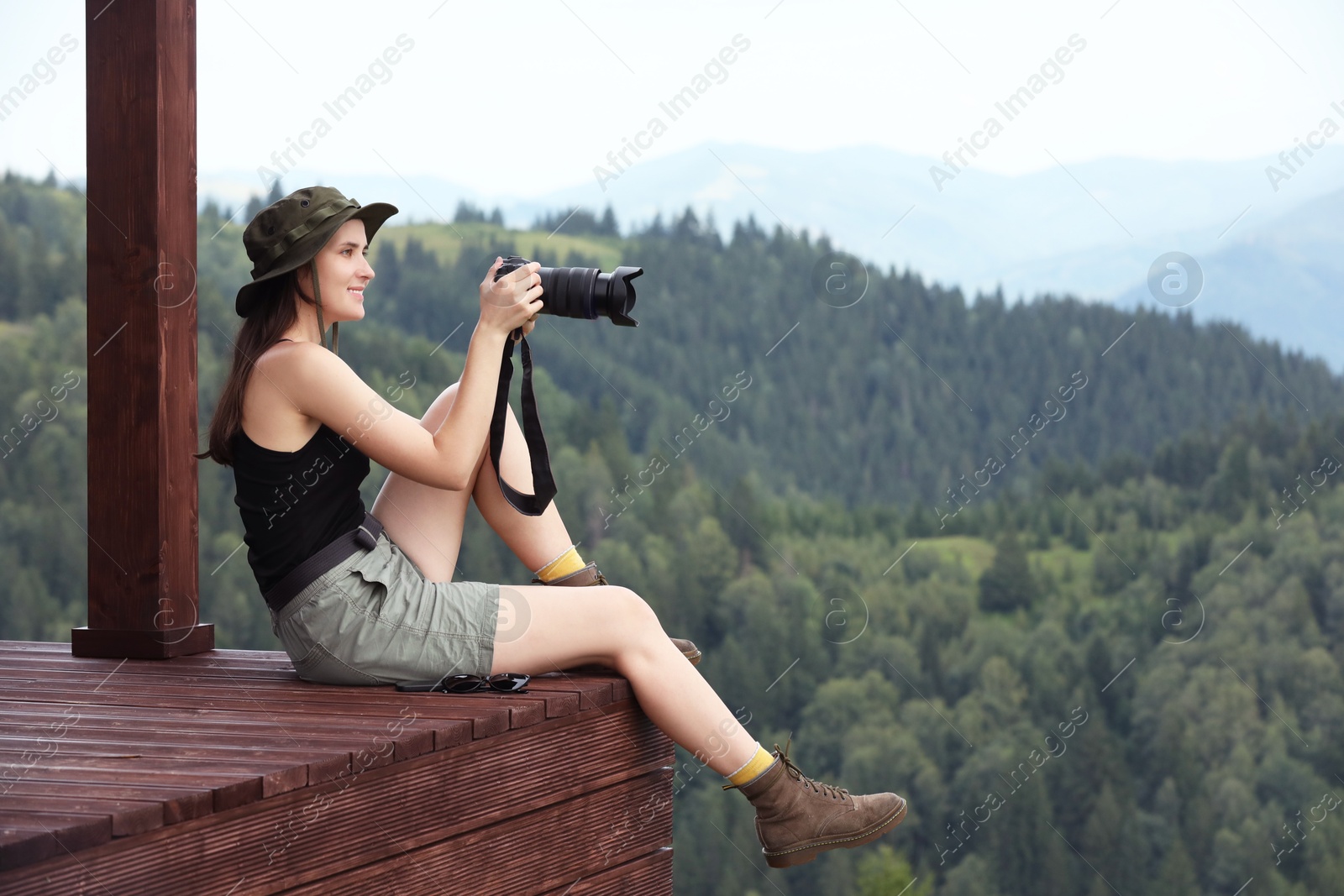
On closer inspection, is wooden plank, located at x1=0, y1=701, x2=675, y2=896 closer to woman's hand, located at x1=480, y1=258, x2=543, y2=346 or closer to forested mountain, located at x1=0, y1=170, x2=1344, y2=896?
woman's hand, located at x1=480, y1=258, x2=543, y2=346

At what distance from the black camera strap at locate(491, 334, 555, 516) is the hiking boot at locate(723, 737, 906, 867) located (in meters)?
0.55

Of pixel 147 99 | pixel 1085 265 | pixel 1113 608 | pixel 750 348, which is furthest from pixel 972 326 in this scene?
pixel 147 99

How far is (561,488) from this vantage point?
120 ft

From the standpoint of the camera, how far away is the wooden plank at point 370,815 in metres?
1.26

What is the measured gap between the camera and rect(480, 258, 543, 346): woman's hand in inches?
74.9

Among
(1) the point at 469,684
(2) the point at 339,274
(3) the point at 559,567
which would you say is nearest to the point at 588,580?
(3) the point at 559,567

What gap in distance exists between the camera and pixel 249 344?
6.42 ft

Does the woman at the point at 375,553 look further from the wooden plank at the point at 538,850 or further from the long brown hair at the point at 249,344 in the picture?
the wooden plank at the point at 538,850

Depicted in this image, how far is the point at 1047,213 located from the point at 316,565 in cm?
8137

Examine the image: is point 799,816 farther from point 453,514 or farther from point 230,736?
point 230,736

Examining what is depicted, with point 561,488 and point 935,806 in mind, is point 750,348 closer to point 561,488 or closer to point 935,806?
point 561,488

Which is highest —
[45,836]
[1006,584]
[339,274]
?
[339,274]

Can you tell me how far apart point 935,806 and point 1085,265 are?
46.9 m

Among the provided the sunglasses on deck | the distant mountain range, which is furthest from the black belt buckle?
the distant mountain range
